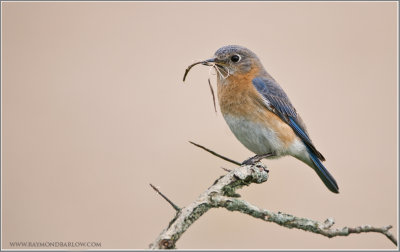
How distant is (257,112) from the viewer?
4762mm

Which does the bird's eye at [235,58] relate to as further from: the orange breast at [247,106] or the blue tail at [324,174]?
the blue tail at [324,174]

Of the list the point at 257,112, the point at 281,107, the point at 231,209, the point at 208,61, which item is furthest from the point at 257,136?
the point at 231,209

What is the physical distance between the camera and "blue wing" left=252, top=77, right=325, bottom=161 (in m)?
4.96

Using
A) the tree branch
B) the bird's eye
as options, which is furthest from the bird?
the tree branch

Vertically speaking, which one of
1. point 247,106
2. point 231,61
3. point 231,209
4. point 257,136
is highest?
point 231,61

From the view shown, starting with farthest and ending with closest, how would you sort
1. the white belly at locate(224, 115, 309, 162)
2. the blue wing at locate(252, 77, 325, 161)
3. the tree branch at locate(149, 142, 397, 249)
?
the blue wing at locate(252, 77, 325, 161), the white belly at locate(224, 115, 309, 162), the tree branch at locate(149, 142, 397, 249)

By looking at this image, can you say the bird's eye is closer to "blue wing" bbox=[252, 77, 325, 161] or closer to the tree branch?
"blue wing" bbox=[252, 77, 325, 161]

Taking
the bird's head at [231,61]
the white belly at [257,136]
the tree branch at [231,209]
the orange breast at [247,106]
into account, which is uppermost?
the bird's head at [231,61]

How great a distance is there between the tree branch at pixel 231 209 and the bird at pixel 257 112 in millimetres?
1842

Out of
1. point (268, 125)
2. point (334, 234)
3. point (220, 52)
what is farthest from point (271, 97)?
point (334, 234)

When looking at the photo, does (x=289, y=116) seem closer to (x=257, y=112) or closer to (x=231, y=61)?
(x=257, y=112)

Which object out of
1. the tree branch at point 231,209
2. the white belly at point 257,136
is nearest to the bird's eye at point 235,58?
the white belly at point 257,136

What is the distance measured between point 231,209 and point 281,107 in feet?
9.48

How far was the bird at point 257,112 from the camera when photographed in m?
4.70
